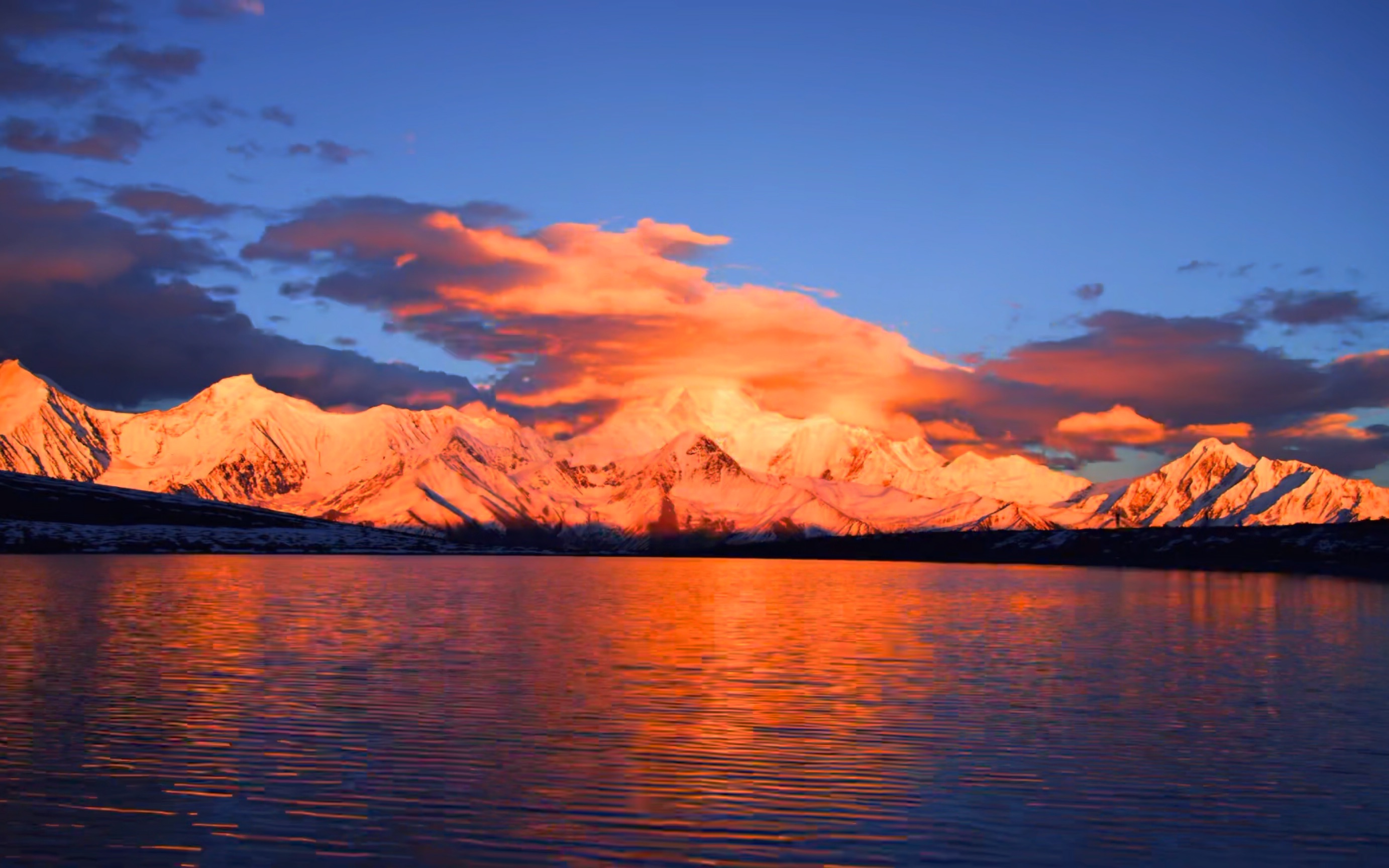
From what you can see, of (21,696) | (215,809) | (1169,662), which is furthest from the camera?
(1169,662)

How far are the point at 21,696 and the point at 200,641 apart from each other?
21.4 metres

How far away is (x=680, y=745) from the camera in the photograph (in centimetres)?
3738

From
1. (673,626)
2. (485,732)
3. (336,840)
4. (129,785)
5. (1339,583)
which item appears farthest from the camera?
(1339,583)

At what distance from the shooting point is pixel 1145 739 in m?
39.7

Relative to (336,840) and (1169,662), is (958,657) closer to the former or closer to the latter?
(1169,662)

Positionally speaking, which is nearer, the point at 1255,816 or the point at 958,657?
the point at 1255,816

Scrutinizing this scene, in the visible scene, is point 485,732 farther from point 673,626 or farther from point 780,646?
point 673,626

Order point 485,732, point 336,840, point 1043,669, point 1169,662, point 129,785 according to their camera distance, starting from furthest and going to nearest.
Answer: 1. point 1169,662
2. point 1043,669
3. point 485,732
4. point 129,785
5. point 336,840

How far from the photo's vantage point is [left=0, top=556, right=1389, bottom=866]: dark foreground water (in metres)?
26.8

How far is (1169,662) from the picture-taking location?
62.9 m

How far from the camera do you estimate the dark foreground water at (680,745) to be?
87.9 feet

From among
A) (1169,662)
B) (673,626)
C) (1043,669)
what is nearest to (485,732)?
(1043,669)

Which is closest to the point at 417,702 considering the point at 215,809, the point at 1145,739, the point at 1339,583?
the point at 215,809

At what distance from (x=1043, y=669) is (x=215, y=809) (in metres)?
39.4
